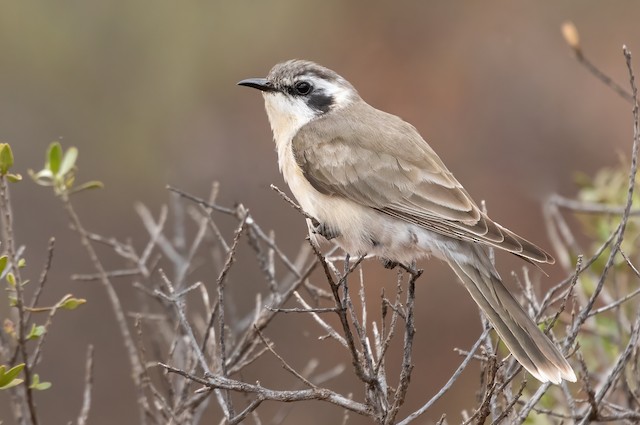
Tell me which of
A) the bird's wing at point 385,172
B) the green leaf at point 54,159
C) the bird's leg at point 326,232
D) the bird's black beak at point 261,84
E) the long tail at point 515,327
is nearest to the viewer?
the long tail at point 515,327

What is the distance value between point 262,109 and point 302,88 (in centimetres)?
621

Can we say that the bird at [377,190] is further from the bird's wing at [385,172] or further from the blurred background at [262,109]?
the blurred background at [262,109]

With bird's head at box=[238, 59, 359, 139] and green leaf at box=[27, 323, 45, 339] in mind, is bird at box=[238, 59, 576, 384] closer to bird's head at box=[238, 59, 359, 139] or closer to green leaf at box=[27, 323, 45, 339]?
bird's head at box=[238, 59, 359, 139]

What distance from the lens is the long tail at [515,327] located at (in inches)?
144

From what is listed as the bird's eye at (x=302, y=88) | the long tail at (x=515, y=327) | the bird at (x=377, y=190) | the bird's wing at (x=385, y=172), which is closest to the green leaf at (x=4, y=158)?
the bird at (x=377, y=190)

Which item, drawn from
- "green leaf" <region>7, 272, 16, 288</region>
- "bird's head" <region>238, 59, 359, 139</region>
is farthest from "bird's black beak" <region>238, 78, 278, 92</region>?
"green leaf" <region>7, 272, 16, 288</region>

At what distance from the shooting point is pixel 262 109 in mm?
11492

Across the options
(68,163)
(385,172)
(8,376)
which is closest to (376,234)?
(385,172)

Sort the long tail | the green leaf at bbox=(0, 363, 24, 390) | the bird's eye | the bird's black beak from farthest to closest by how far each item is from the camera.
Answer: the bird's eye < the bird's black beak < the long tail < the green leaf at bbox=(0, 363, 24, 390)

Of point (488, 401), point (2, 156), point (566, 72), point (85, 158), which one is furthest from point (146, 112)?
point (488, 401)

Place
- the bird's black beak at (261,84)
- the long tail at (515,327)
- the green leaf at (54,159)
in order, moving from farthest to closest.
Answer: the bird's black beak at (261,84), the green leaf at (54,159), the long tail at (515,327)

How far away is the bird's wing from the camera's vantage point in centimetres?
457

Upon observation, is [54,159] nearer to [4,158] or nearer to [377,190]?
[4,158]

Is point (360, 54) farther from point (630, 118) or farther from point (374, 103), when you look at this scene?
point (630, 118)
